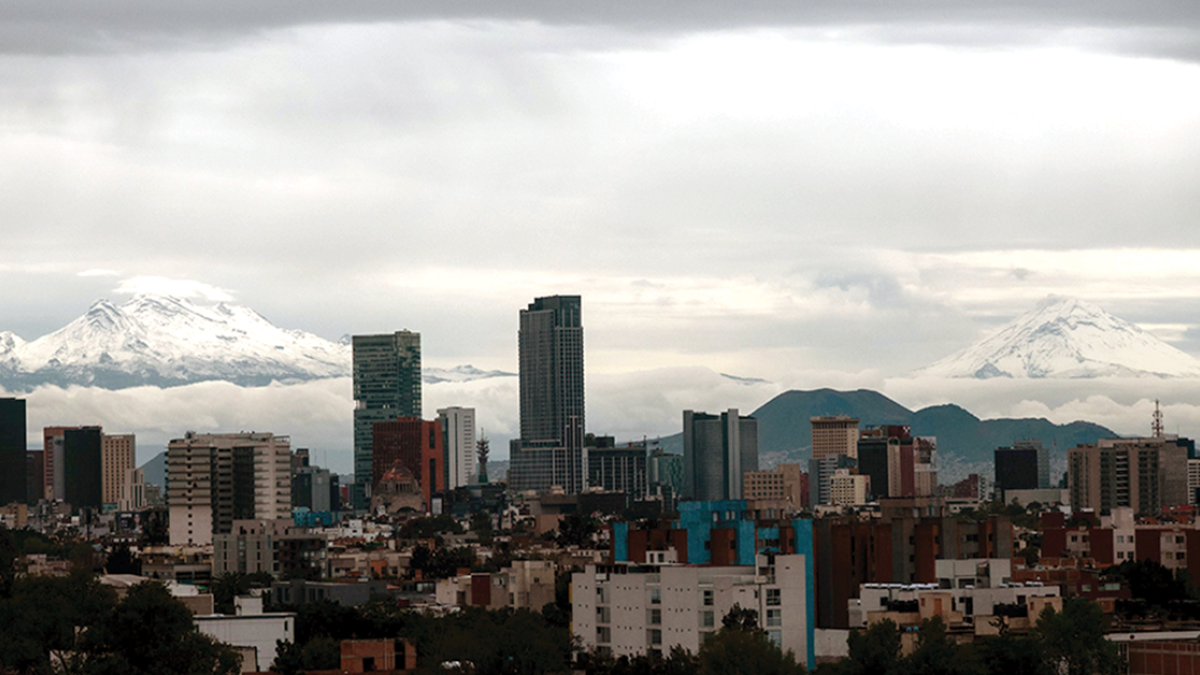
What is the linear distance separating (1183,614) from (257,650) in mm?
56652

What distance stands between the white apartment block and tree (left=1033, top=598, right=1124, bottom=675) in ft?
48.2

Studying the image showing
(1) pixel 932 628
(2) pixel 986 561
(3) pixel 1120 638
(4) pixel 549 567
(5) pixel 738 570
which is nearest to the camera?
(1) pixel 932 628

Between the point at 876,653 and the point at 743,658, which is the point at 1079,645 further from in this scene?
A: the point at 743,658

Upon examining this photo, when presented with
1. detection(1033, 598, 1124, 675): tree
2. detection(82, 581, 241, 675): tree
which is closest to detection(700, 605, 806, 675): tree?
detection(1033, 598, 1124, 675): tree

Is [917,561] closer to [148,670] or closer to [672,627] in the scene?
[672,627]

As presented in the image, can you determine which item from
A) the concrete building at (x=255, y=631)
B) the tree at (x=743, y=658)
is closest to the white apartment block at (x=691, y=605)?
the tree at (x=743, y=658)

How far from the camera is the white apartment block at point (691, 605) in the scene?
121562 millimetres

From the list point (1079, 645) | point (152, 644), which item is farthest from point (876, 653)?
point (152, 644)

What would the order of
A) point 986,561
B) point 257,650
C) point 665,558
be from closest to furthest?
point 257,650
point 986,561
point 665,558

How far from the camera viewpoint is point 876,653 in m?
104

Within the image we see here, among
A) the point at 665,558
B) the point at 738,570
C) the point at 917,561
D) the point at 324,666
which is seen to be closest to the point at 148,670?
the point at 324,666

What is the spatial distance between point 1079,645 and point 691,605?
22.0m

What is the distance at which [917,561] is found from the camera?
16750cm

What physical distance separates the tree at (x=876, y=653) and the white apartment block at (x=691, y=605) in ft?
45.3
